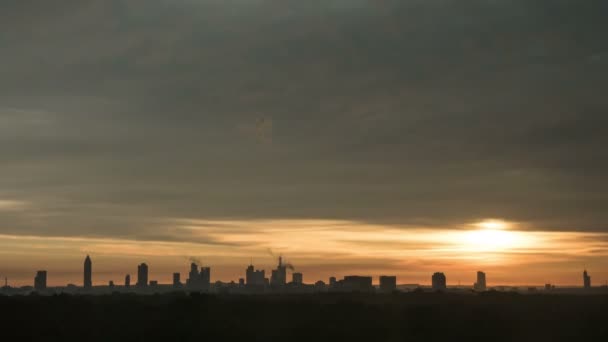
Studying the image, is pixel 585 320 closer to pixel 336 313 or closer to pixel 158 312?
pixel 336 313

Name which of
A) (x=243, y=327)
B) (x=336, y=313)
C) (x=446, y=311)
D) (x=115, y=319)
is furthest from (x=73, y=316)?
(x=446, y=311)

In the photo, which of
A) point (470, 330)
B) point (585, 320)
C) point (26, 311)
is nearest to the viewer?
point (470, 330)

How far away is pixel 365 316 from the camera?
4902 inches

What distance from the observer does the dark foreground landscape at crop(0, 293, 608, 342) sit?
3765 inches

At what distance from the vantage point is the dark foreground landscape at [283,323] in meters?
95.6

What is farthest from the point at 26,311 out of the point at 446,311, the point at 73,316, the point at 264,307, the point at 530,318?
the point at 530,318

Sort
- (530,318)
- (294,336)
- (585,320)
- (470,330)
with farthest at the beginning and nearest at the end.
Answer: (530,318) → (585,320) → (470,330) → (294,336)

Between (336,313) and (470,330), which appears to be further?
(336,313)

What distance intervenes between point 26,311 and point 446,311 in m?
69.0

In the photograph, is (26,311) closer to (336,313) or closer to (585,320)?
(336,313)

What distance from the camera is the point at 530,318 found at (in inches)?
4879

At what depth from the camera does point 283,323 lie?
115500mm

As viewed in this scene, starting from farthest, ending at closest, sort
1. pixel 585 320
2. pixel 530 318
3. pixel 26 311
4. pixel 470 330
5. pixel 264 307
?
1. pixel 264 307
2. pixel 26 311
3. pixel 530 318
4. pixel 585 320
5. pixel 470 330

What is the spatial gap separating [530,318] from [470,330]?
25337 millimetres
